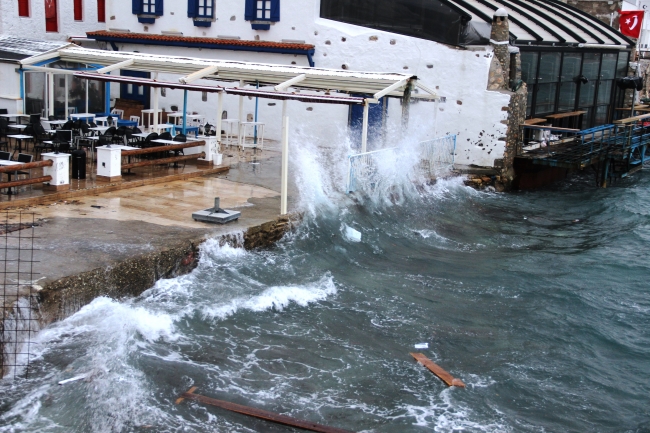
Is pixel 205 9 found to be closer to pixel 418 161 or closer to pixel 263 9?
pixel 263 9

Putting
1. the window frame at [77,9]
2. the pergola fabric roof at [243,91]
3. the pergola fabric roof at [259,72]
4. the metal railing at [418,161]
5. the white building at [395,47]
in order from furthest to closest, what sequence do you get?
the window frame at [77,9]
the white building at [395,47]
the pergola fabric roof at [259,72]
the metal railing at [418,161]
the pergola fabric roof at [243,91]

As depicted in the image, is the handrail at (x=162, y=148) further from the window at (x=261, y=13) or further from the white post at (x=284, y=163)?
the window at (x=261, y=13)

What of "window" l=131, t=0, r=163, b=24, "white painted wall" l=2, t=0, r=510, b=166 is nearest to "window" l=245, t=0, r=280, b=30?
"white painted wall" l=2, t=0, r=510, b=166

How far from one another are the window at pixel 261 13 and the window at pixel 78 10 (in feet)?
22.3

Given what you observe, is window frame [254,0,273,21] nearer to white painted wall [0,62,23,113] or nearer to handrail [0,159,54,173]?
white painted wall [0,62,23,113]

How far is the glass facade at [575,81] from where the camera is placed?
2389 centimetres

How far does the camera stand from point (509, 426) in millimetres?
8117

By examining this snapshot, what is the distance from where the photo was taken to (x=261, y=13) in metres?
24.1

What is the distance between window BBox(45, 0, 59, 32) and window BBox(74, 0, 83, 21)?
72cm

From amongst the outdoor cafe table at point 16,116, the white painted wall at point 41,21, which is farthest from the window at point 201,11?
the outdoor cafe table at point 16,116

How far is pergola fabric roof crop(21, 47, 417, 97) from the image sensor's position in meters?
17.6

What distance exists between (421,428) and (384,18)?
16669 millimetres

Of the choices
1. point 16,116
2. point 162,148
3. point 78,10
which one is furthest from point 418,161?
point 78,10

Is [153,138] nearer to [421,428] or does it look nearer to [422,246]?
[422,246]
